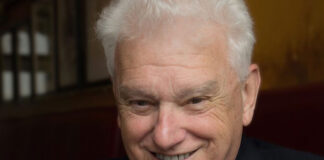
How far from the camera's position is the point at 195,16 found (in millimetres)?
1144

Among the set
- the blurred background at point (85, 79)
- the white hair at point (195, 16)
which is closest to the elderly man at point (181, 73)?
the white hair at point (195, 16)

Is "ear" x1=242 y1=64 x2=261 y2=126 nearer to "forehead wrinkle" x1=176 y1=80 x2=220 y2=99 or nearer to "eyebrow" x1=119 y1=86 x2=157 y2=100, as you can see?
"forehead wrinkle" x1=176 y1=80 x2=220 y2=99

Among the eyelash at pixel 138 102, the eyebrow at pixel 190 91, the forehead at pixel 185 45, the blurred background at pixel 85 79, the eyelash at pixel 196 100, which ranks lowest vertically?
the blurred background at pixel 85 79

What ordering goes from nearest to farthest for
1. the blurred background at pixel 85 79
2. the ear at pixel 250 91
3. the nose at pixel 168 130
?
the nose at pixel 168 130 < the ear at pixel 250 91 < the blurred background at pixel 85 79

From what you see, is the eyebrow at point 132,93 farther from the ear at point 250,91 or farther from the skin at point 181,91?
the ear at point 250,91

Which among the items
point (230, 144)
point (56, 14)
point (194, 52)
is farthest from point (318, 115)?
point (56, 14)

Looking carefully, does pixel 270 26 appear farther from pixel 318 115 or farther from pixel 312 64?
pixel 318 115

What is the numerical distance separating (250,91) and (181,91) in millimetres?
242

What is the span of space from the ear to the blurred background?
0.21m

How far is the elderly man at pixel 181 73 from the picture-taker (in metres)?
1.13

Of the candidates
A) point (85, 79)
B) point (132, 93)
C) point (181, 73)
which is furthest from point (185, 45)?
point (85, 79)

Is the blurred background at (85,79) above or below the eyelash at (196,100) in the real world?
below

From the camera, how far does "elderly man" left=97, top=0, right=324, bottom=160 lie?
3.70ft

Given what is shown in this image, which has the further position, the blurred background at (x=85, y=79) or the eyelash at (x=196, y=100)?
the blurred background at (x=85, y=79)
